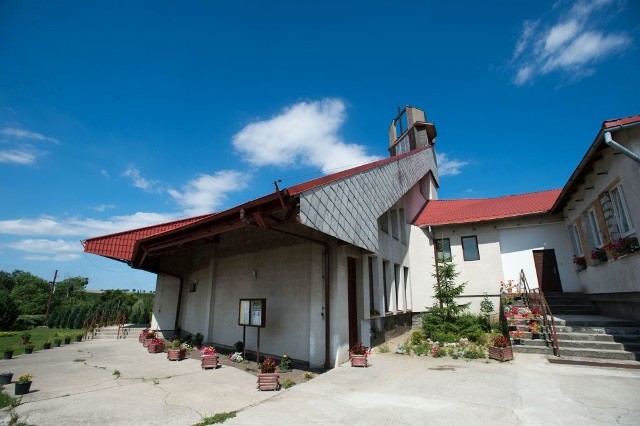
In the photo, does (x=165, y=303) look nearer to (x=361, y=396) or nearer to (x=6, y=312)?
(x=361, y=396)

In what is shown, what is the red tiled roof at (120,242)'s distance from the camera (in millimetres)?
14036

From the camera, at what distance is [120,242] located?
48.0ft

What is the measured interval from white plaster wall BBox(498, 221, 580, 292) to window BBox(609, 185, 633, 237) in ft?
17.8

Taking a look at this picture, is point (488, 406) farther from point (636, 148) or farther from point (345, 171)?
point (636, 148)

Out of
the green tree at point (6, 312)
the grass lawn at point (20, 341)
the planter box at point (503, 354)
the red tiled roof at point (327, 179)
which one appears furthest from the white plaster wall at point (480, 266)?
the green tree at point (6, 312)

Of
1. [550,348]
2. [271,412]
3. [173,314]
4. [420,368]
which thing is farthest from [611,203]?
[173,314]

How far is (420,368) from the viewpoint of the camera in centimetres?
773

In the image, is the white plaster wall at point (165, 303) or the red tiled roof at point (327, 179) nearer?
the red tiled roof at point (327, 179)

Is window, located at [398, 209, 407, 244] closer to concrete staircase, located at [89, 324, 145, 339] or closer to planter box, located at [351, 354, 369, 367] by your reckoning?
planter box, located at [351, 354, 369, 367]

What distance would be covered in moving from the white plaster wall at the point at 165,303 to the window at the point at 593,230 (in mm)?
17035

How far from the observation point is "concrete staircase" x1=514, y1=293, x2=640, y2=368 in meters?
7.30

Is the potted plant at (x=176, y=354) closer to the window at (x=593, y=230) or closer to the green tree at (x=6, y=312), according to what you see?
the window at (x=593, y=230)

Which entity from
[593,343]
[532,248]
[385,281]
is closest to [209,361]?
[385,281]

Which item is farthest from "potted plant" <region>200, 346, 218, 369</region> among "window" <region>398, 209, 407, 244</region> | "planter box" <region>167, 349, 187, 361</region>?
"window" <region>398, 209, 407, 244</region>
